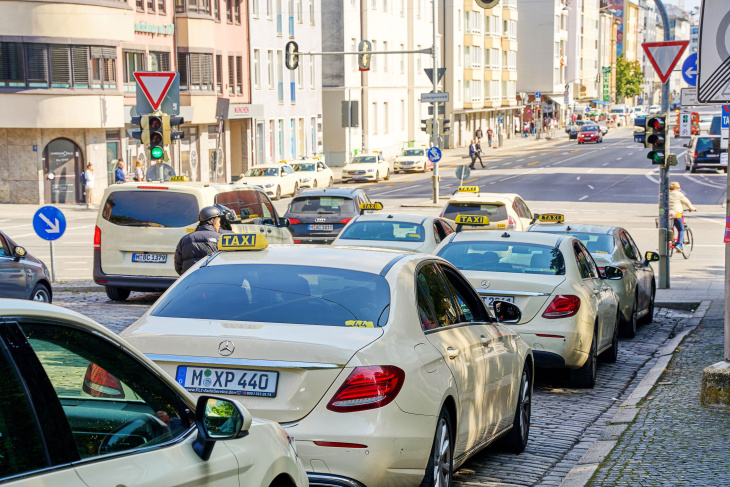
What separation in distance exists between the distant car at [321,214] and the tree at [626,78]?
169244mm

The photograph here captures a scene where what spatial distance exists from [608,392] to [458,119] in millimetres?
84141

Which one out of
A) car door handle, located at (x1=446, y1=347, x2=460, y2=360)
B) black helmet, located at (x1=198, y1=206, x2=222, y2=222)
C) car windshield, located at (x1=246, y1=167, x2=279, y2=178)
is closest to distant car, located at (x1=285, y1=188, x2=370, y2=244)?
black helmet, located at (x1=198, y1=206, x2=222, y2=222)

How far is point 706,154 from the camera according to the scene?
2443 inches

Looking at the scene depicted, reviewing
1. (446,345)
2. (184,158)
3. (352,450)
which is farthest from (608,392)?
(184,158)

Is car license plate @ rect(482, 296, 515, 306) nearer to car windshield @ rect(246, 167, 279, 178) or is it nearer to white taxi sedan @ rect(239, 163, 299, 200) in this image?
white taxi sedan @ rect(239, 163, 299, 200)

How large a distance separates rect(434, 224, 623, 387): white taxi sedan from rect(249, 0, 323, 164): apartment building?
48254 millimetres

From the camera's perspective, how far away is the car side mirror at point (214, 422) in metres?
3.38

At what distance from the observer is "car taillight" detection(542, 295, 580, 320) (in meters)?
10.5

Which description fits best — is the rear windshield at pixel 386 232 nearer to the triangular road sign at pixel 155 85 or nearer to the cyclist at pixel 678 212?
the triangular road sign at pixel 155 85

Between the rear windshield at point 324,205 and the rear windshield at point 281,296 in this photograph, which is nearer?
the rear windshield at point 281,296

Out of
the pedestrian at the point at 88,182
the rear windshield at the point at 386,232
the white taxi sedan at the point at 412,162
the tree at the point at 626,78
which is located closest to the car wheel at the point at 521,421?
the rear windshield at the point at 386,232

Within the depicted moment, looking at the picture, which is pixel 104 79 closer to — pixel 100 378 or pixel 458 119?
pixel 100 378

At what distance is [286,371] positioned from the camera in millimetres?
5242

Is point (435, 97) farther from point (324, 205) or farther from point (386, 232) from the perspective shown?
point (386, 232)
